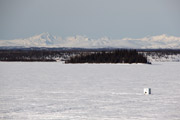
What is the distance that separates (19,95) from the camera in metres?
17.8

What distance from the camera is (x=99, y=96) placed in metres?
17.6

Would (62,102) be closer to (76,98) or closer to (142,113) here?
(76,98)

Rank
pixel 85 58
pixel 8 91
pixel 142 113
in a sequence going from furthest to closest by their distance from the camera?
pixel 85 58, pixel 8 91, pixel 142 113

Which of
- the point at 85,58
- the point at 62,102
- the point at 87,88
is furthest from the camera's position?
the point at 85,58

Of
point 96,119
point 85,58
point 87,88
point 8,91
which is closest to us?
point 96,119

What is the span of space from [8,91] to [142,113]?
24.9 ft

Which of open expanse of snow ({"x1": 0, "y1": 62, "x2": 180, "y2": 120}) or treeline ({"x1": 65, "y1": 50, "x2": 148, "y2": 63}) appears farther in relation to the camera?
treeline ({"x1": 65, "y1": 50, "x2": 148, "y2": 63})

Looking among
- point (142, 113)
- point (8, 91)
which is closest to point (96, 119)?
point (142, 113)

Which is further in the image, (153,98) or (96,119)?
(153,98)

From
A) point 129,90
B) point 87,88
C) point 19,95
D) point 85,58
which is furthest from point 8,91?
point 85,58

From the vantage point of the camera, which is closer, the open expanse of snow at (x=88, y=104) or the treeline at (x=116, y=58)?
the open expanse of snow at (x=88, y=104)

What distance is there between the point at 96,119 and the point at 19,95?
19.7 ft

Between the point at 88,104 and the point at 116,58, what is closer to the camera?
the point at 88,104

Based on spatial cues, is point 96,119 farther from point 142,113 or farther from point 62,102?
point 62,102
